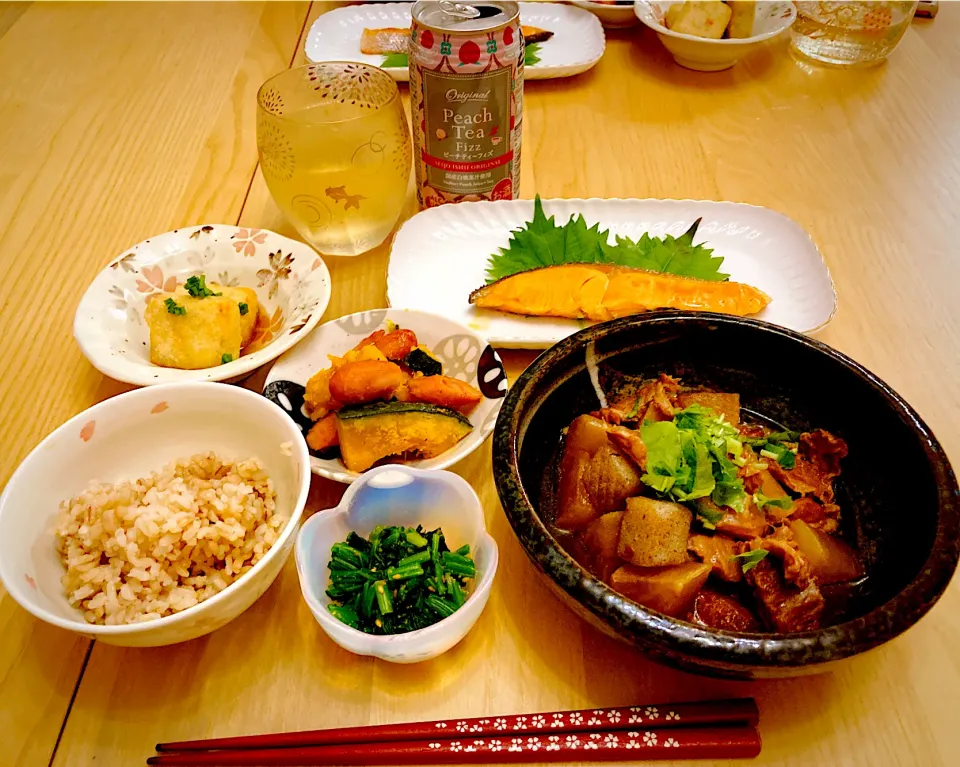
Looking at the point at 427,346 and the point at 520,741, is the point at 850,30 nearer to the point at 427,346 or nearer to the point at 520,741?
the point at 427,346

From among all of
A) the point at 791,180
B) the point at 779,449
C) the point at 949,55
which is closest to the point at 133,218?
the point at 779,449

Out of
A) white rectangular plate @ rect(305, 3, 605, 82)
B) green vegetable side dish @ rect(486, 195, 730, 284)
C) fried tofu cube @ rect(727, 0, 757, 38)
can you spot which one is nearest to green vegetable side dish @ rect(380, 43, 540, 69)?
white rectangular plate @ rect(305, 3, 605, 82)

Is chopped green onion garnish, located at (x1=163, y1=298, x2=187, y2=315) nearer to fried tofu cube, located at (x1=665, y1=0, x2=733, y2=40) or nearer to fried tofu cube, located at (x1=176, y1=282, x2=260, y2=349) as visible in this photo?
fried tofu cube, located at (x1=176, y1=282, x2=260, y2=349)

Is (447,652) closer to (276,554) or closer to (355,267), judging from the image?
(276,554)

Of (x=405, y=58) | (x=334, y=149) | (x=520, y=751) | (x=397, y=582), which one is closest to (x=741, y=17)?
(x=405, y=58)

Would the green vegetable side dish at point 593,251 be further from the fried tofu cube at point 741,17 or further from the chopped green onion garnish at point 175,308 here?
the fried tofu cube at point 741,17

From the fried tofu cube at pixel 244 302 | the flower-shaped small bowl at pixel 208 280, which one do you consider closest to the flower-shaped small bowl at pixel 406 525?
the flower-shaped small bowl at pixel 208 280
